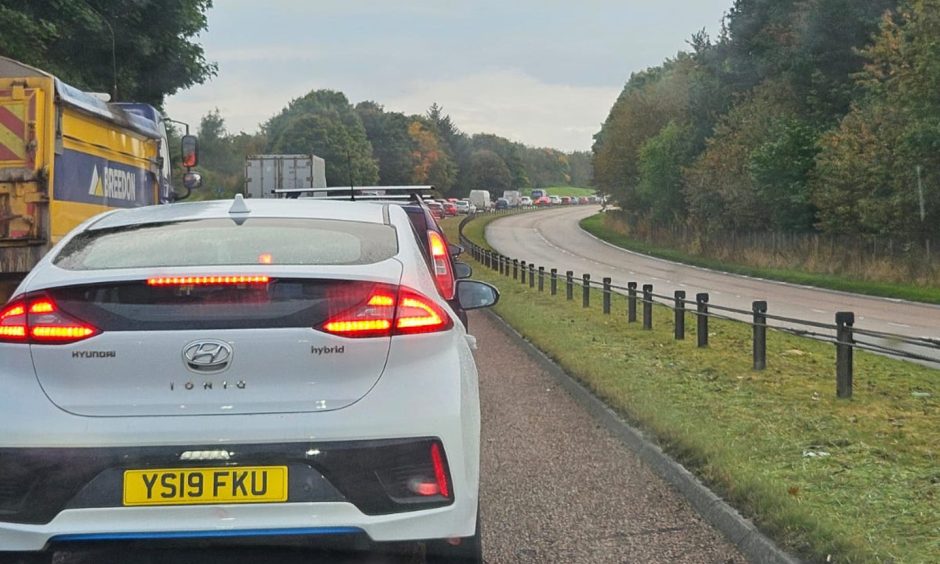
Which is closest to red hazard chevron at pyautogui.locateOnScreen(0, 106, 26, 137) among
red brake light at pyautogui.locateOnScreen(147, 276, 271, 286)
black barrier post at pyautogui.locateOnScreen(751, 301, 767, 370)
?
red brake light at pyautogui.locateOnScreen(147, 276, 271, 286)

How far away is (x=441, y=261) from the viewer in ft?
33.3

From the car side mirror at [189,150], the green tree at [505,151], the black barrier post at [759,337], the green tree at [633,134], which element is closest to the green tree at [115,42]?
the car side mirror at [189,150]

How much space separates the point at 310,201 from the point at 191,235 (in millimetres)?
1092

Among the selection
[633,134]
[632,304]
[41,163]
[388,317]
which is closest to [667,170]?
[633,134]

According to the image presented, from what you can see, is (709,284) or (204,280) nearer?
(204,280)

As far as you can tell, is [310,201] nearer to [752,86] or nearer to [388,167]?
[752,86]

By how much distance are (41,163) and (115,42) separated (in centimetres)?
1927

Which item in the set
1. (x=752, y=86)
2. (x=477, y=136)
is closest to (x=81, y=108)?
(x=752, y=86)

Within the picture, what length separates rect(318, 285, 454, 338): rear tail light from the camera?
402 centimetres

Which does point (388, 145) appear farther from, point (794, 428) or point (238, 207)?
point (238, 207)

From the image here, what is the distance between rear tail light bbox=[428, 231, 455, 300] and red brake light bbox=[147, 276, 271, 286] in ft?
18.3

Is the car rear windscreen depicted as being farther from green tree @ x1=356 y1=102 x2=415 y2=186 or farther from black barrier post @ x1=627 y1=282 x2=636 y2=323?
green tree @ x1=356 y1=102 x2=415 y2=186

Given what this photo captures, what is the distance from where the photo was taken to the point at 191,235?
461 cm

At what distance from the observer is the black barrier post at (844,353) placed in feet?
32.4
